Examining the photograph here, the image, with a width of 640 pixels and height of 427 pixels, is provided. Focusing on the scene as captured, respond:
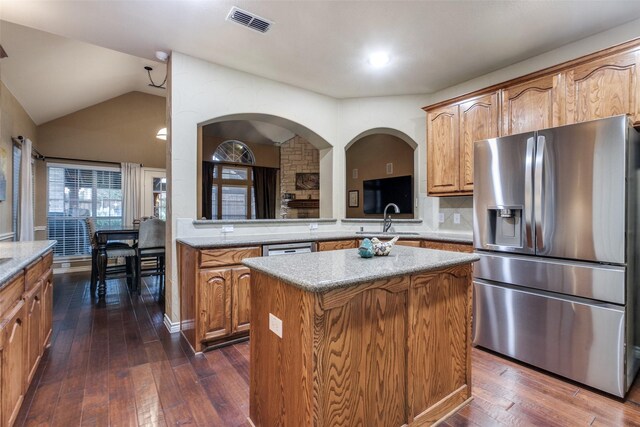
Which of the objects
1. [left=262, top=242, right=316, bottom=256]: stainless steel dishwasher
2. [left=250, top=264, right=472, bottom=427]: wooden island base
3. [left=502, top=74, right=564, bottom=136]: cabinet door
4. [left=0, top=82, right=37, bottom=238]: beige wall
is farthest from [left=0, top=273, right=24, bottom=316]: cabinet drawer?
[left=502, top=74, right=564, bottom=136]: cabinet door

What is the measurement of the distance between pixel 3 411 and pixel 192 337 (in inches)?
48.5

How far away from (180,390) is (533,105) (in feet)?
11.5

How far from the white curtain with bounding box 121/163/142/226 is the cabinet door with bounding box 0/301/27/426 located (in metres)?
4.86

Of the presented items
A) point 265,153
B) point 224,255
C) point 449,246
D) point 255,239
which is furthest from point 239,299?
point 265,153

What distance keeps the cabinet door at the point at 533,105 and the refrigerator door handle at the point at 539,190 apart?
460mm

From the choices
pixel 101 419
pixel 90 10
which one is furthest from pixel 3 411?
pixel 90 10

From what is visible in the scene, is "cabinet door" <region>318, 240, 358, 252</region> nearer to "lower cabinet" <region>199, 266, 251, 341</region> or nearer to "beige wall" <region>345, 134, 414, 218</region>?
"lower cabinet" <region>199, 266, 251, 341</region>

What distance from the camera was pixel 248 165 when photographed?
25.8 feet

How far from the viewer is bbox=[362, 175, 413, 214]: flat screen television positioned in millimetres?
→ 5328

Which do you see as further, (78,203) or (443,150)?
(78,203)

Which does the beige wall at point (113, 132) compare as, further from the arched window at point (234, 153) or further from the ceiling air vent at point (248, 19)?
the ceiling air vent at point (248, 19)

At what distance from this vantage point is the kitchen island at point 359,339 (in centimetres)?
123

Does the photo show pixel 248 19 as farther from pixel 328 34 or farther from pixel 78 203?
pixel 78 203

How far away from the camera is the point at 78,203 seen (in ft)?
19.1
